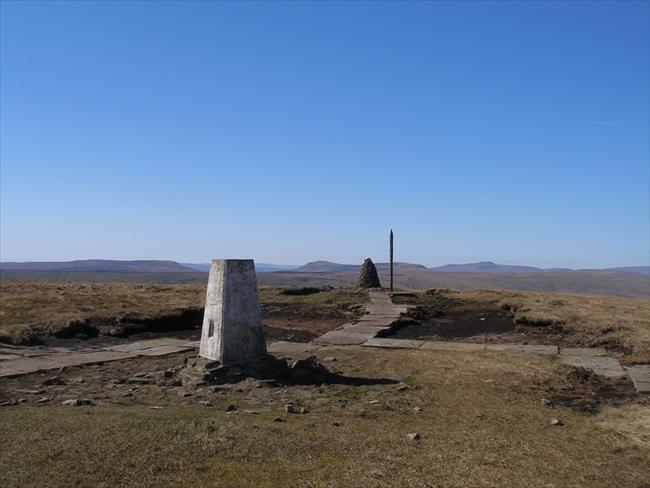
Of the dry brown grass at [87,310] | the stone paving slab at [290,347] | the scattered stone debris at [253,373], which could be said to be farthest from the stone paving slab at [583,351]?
the dry brown grass at [87,310]

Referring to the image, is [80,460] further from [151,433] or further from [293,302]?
[293,302]

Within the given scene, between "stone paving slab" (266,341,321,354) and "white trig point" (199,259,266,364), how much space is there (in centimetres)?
273

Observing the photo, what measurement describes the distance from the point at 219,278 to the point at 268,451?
14.1 ft

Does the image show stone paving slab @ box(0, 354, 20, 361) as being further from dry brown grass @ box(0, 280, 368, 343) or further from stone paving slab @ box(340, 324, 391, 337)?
stone paving slab @ box(340, 324, 391, 337)

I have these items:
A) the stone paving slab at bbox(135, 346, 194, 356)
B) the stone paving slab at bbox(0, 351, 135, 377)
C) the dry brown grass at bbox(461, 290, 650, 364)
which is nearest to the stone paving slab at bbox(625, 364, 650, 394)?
the dry brown grass at bbox(461, 290, 650, 364)

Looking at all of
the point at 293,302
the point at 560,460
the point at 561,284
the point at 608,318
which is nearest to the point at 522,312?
the point at 608,318

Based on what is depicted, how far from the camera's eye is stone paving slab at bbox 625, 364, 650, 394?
8141mm

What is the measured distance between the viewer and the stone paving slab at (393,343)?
12235 mm

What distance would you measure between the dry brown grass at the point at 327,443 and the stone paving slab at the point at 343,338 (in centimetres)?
496

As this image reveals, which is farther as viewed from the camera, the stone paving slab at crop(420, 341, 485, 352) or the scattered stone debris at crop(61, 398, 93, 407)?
the stone paving slab at crop(420, 341, 485, 352)

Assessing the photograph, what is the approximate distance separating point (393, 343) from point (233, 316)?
15.8 feet

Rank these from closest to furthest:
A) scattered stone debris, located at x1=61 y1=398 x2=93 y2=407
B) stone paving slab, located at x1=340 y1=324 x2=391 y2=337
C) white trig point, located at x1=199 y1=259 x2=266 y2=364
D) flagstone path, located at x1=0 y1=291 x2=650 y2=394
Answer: scattered stone debris, located at x1=61 y1=398 x2=93 y2=407
white trig point, located at x1=199 y1=259 x2=266 y2=364
flagstone path, located at x1=0 y1=291 x2=650 y2=394
stone paving slab, located at x1=340 y1=324 x2=391 y2=337

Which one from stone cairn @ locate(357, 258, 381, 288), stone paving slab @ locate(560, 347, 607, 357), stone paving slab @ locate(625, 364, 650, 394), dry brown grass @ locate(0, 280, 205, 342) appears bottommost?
stone paving slab @ locate(625, 364, 650, 394)

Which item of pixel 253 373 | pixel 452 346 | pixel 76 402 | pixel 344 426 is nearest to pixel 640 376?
pixel 452 346
